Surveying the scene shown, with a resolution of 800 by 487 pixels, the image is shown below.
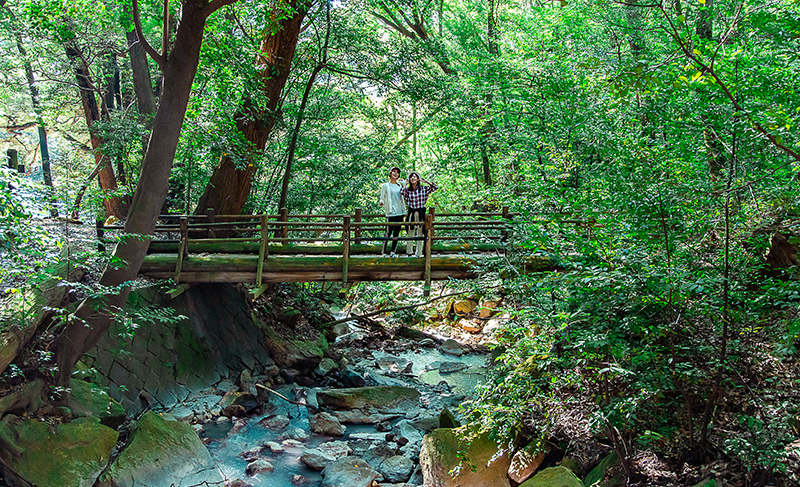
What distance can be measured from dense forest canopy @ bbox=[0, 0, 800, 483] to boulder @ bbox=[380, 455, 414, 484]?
1705mm

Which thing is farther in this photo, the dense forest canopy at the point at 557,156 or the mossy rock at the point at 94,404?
the mossy rock at the point at 94,404

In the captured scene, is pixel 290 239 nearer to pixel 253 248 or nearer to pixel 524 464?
pixel 253 248

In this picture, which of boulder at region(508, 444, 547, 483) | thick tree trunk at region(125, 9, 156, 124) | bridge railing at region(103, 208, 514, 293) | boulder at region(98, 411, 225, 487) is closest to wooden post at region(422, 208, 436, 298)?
bridge railing at region(103, 208, 514, 293)

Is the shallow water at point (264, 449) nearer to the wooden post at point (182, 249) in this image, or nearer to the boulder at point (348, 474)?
the boulder at point (348, 474)

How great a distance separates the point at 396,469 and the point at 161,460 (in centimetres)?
286

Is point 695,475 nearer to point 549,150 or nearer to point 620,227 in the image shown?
point 620,227

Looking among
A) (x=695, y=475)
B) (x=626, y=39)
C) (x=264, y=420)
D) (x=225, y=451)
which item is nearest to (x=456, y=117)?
(x=626, y=39)

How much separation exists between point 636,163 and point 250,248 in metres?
6.47

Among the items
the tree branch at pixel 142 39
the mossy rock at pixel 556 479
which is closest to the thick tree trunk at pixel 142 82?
the tree branch at pixel 142 39

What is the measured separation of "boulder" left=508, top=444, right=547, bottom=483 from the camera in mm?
5404

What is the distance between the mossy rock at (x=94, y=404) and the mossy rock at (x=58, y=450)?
284mm

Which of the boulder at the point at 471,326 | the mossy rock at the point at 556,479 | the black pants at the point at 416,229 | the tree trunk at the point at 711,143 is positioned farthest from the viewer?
the boulder at the point at 471,326

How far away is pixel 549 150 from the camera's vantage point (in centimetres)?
874

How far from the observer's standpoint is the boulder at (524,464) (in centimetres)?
540
